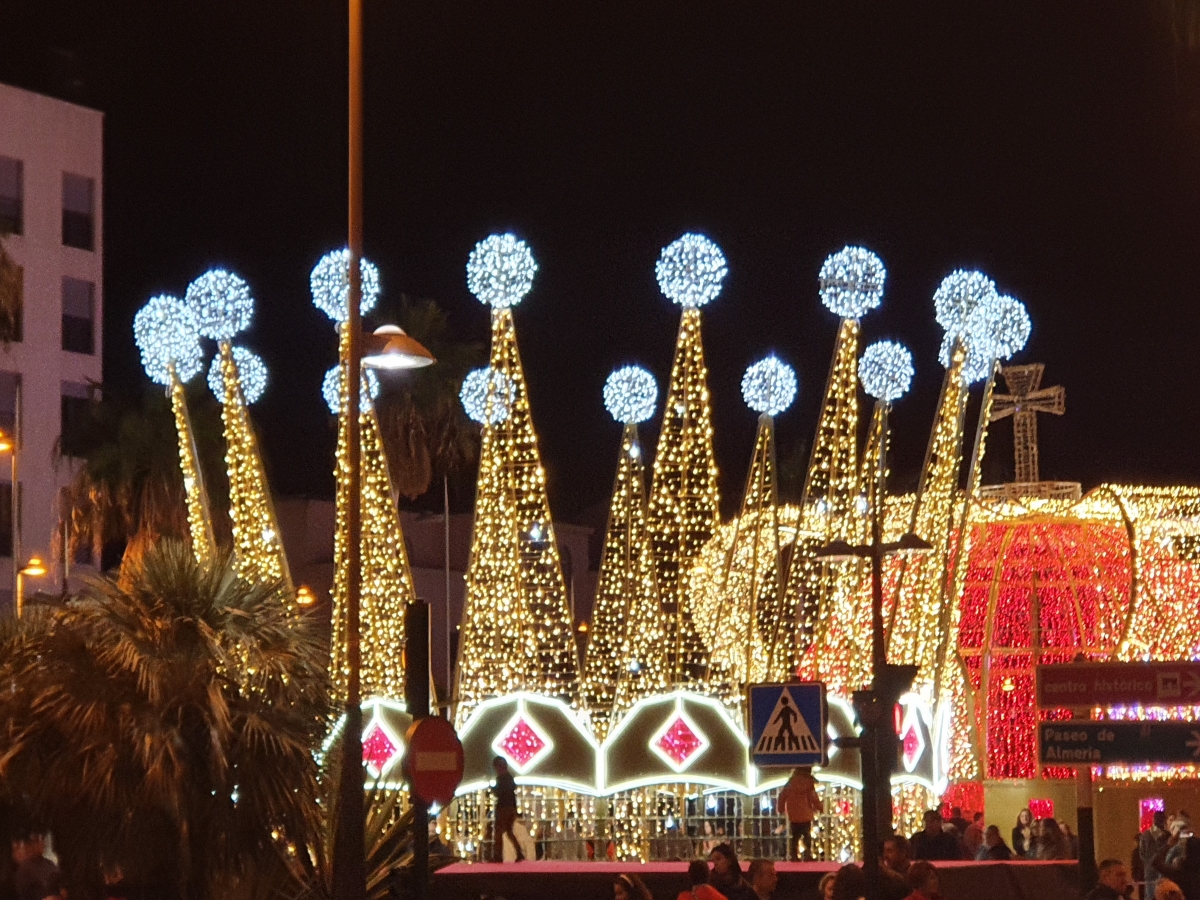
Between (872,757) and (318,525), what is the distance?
38376 millimetres

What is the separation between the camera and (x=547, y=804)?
24.2 meters

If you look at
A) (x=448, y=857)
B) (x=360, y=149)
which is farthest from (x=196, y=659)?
(x=360, y=149)

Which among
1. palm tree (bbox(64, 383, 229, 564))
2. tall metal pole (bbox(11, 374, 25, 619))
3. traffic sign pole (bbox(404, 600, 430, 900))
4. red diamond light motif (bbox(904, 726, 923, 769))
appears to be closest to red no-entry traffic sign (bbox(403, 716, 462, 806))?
traffic sign pole (bbox(404, 600, 430, 900))

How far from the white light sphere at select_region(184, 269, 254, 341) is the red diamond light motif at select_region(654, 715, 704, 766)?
7.87m

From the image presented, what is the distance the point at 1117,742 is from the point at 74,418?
31301 mm

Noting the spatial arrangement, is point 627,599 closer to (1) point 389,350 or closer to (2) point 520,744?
(2) point 520,744

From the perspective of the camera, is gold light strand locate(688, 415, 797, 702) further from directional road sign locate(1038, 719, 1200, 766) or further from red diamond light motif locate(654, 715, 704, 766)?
directional road sign locate(1038, 719, 1200, 766)

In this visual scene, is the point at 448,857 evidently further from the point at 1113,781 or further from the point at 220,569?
the point at 1113,781

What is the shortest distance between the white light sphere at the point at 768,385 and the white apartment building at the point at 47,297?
21121mm

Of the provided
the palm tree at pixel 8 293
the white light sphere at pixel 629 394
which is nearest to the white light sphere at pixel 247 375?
the palm tree at pixel 8 293

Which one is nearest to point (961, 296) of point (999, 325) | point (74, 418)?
point (999, 325)

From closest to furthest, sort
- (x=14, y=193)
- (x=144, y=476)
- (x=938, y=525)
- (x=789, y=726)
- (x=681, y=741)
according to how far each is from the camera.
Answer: (x=789, y=726) → (x=681, y=741) → (x=938, y=525) → (x=144, y=476) → (x=14, y=193)

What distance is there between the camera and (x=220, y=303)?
26078mm

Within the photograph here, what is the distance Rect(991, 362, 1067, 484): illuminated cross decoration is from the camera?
34.1m
